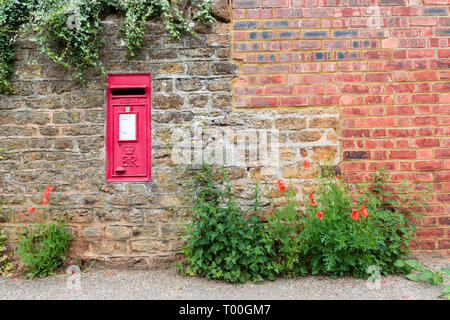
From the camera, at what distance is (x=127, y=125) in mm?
3418

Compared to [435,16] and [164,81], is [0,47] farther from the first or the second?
[435,16]

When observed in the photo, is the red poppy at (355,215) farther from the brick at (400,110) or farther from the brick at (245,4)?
the brick at (245,4)

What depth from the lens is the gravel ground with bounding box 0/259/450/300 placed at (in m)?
2.71

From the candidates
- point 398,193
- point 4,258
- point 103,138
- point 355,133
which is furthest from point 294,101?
point 4,258

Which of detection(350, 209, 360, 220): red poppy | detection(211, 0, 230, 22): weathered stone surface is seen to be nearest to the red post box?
detection(211, 0, 230, 22): weathered stone surface

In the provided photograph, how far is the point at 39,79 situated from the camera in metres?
3.45

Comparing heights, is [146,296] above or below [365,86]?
below

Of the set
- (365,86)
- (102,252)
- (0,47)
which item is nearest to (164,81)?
(0,47)

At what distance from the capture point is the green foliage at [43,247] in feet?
10.3

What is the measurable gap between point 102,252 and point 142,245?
0.49 meters

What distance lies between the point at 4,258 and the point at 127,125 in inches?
82.1

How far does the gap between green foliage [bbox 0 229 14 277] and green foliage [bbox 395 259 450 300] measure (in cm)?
430

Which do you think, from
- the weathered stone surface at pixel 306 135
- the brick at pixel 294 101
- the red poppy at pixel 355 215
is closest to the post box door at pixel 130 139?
the brick at pixel 294 101

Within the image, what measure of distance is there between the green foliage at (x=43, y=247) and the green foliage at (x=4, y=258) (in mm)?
159
